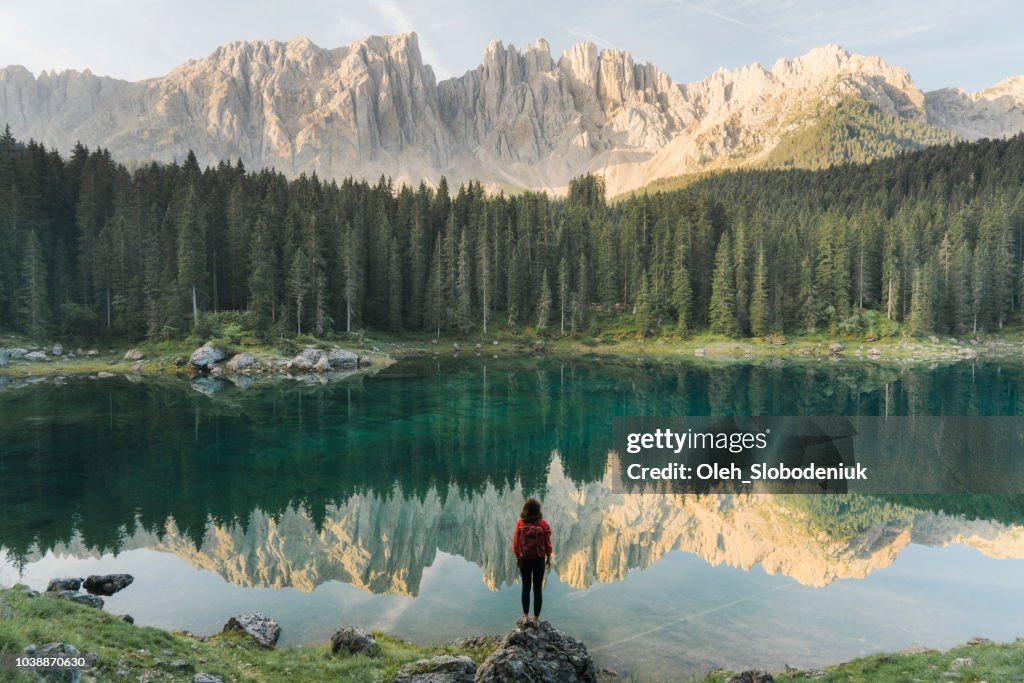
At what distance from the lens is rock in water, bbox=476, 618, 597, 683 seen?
10586mm

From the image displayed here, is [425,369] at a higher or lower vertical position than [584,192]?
lower

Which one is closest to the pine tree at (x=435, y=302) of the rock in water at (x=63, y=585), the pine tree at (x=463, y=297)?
the pine tree at (x=463, y=297)

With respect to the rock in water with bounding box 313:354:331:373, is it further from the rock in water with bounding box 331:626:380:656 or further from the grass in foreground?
the rock in water with bounding box 331:626:380:656

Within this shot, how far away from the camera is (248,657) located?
1418cm

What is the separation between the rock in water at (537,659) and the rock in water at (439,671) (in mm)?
1768

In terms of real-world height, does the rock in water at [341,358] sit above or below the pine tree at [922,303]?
below

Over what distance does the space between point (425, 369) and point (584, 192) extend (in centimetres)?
9591

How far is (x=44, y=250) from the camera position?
85.5m

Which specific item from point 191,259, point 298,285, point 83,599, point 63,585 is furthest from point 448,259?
point 83,599

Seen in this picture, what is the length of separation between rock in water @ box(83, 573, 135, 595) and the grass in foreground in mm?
5568

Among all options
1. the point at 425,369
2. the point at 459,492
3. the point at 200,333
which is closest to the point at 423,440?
the point at 459,492

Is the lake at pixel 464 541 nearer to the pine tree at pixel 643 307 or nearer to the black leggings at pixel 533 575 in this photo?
the black leggings at pixel 533 575

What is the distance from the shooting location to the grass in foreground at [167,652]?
1148 centimetres

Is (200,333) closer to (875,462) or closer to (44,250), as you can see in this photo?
(44,250)
